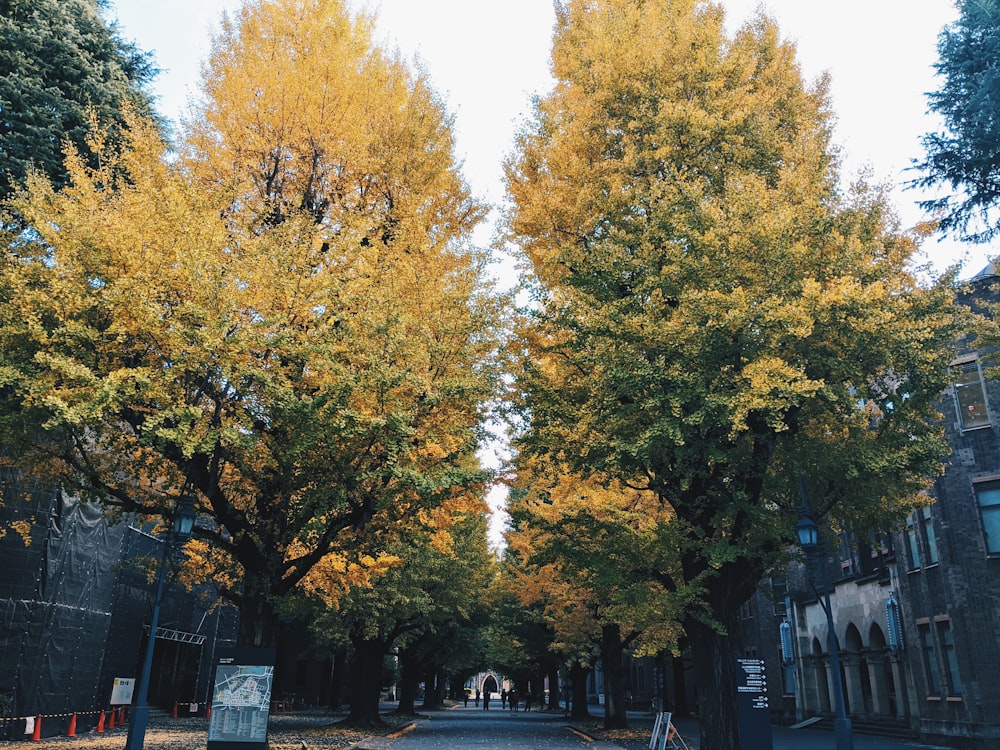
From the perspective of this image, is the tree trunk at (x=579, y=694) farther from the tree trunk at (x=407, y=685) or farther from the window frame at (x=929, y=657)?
the window frame at (x=929, y=657)

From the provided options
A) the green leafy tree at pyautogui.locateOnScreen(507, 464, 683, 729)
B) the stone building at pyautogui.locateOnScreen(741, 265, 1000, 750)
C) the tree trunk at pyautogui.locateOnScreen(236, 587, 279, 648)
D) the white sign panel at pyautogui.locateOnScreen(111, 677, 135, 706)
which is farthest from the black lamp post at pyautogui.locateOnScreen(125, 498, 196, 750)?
the stone building at pyautogui.locateOnScreen(741, 265, 1000, 750)

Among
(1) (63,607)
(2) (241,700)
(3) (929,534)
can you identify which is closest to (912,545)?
(3) (929,534)

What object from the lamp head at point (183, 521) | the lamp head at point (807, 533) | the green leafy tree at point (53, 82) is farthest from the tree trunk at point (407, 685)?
the lamp head at point (807, 533)

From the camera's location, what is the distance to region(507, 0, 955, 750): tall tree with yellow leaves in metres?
12.6

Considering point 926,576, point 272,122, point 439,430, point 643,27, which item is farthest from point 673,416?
point 926,576

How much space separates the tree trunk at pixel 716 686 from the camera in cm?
1398

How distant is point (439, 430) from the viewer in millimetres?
15344

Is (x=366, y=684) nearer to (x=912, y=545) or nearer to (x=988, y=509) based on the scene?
(x=912, y=545)

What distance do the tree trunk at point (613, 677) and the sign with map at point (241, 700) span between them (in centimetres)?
1897

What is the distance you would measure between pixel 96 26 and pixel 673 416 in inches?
795

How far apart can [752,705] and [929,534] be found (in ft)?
46.9

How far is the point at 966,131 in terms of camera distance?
22.7m

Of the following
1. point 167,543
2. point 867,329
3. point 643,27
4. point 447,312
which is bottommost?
point 167,543

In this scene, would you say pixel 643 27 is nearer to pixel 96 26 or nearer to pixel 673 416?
pixel 673 416
